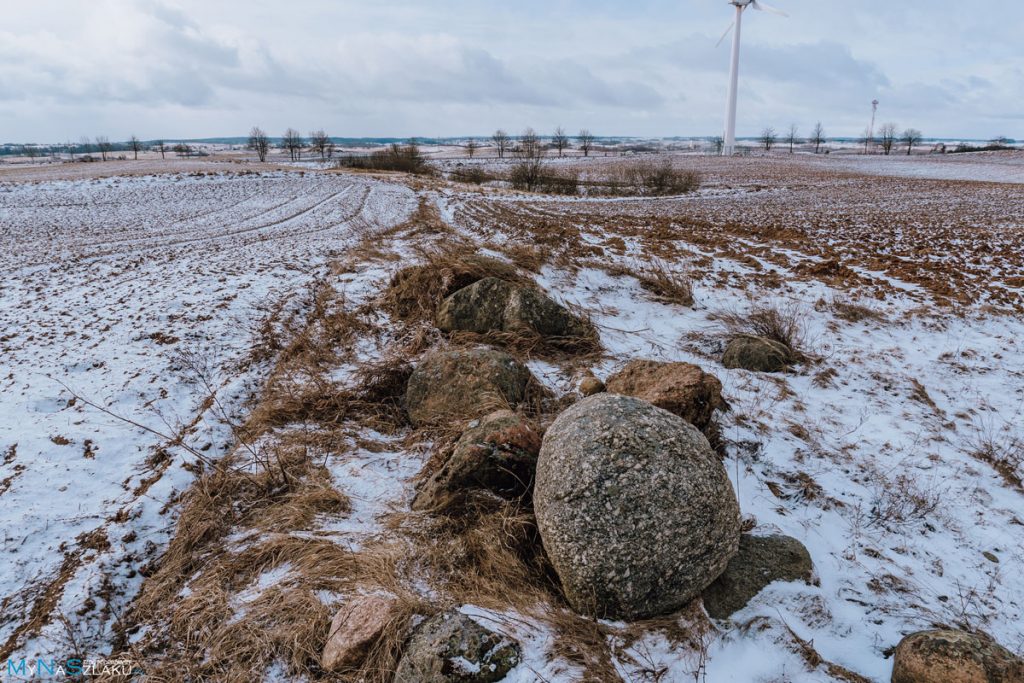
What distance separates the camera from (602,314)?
8523mm

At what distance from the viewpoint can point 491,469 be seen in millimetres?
4133

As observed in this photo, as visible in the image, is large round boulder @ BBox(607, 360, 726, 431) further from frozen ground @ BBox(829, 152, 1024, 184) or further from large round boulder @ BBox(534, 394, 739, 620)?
frozen ground @ BBox(829, 152, 1024, 184)

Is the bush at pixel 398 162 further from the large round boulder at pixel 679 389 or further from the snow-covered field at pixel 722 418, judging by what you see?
the large round boulder at pixel 679 389

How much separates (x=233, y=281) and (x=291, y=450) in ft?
18.5

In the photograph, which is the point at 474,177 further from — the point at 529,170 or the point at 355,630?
the point at 355,630

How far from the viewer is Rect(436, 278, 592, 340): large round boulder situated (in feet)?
23.7

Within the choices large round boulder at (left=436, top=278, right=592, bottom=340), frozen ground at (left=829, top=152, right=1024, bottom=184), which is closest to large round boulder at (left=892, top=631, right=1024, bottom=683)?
large round boulder at (left=436, top=278, right=592, bottom=340)

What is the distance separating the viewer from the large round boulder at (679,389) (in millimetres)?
4789

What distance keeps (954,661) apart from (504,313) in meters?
5.63

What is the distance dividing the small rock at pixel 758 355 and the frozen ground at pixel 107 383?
6299mm

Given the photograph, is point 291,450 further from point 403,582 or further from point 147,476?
point 403,582

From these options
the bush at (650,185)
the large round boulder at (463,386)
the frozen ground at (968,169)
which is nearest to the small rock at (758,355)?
the large round boulder at (463,386)

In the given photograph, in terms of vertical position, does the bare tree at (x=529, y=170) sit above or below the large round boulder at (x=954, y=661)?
above

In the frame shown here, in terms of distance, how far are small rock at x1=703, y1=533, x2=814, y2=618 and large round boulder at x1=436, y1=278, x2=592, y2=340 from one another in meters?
4.03
